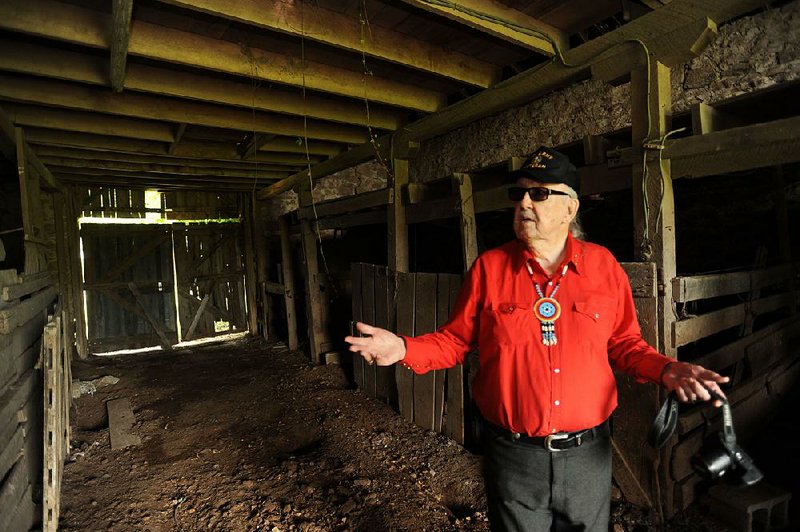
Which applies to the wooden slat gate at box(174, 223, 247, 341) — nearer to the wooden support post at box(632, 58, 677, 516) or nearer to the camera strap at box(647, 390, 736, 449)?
the wooden support post at box(632, 58, 677, 516)

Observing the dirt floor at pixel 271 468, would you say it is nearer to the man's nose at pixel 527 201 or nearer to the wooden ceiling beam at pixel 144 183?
the man's nose at pixel 527 201

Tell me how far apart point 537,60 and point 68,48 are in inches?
180

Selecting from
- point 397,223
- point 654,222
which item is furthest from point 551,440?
point 397,223

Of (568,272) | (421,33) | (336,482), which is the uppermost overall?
(421,33)

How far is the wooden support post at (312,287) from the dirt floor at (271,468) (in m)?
1.03

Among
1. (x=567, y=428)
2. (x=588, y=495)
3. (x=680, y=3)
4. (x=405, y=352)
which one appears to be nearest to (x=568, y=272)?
(x=567, y=428)

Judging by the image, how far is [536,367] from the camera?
1.76 m

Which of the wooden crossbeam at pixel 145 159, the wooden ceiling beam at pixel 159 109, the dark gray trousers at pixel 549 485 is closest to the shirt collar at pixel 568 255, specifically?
the dark gray trousers at pixel 549 485

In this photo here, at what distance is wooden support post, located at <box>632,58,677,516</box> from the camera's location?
268cm

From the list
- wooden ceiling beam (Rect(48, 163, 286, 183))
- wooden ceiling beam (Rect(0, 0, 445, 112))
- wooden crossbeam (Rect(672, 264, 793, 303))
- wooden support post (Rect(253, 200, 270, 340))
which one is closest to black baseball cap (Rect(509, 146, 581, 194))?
wooden crossbeam (Rect(672, 264, 793, 303))

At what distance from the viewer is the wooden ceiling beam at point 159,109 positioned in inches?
154

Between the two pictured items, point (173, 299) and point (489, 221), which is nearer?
point (489, 221)

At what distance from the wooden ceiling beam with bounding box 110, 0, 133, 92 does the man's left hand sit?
132 inches

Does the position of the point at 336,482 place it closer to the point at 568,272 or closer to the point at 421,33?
the point at 568,272
